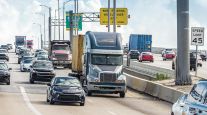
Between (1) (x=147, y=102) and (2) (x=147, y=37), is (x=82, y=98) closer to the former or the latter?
(1) (x=147, y=102)

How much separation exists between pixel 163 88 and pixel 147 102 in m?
2.23

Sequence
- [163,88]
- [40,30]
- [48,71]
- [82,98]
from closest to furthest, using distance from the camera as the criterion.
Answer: [82,98], [163,88], [48,71], [40,30]

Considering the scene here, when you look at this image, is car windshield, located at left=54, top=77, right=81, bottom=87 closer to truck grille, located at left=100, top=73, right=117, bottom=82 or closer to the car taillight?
truck grille, located at left=100, top=73, right=117, bottom=82

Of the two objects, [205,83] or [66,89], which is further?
[66,89]

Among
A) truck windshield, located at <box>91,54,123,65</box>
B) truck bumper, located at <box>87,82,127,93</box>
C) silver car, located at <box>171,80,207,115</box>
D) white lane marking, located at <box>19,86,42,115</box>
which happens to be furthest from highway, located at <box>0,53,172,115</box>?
silver car, located at <box>171,80,207,115</box>

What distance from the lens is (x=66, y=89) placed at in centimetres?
3159

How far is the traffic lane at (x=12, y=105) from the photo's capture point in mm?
27166

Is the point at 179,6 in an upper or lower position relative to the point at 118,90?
upper

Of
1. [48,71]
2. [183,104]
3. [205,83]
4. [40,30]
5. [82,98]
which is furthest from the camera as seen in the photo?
[40,30]

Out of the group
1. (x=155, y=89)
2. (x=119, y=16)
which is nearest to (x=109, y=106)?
(x=155, y=89)

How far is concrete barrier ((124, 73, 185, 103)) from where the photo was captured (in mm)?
34938

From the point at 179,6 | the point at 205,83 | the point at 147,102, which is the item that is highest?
the point at 179,6

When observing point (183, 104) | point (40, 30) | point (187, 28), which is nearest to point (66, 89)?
point (187, 28)

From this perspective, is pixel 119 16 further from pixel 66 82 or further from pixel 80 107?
pixel 80 107
